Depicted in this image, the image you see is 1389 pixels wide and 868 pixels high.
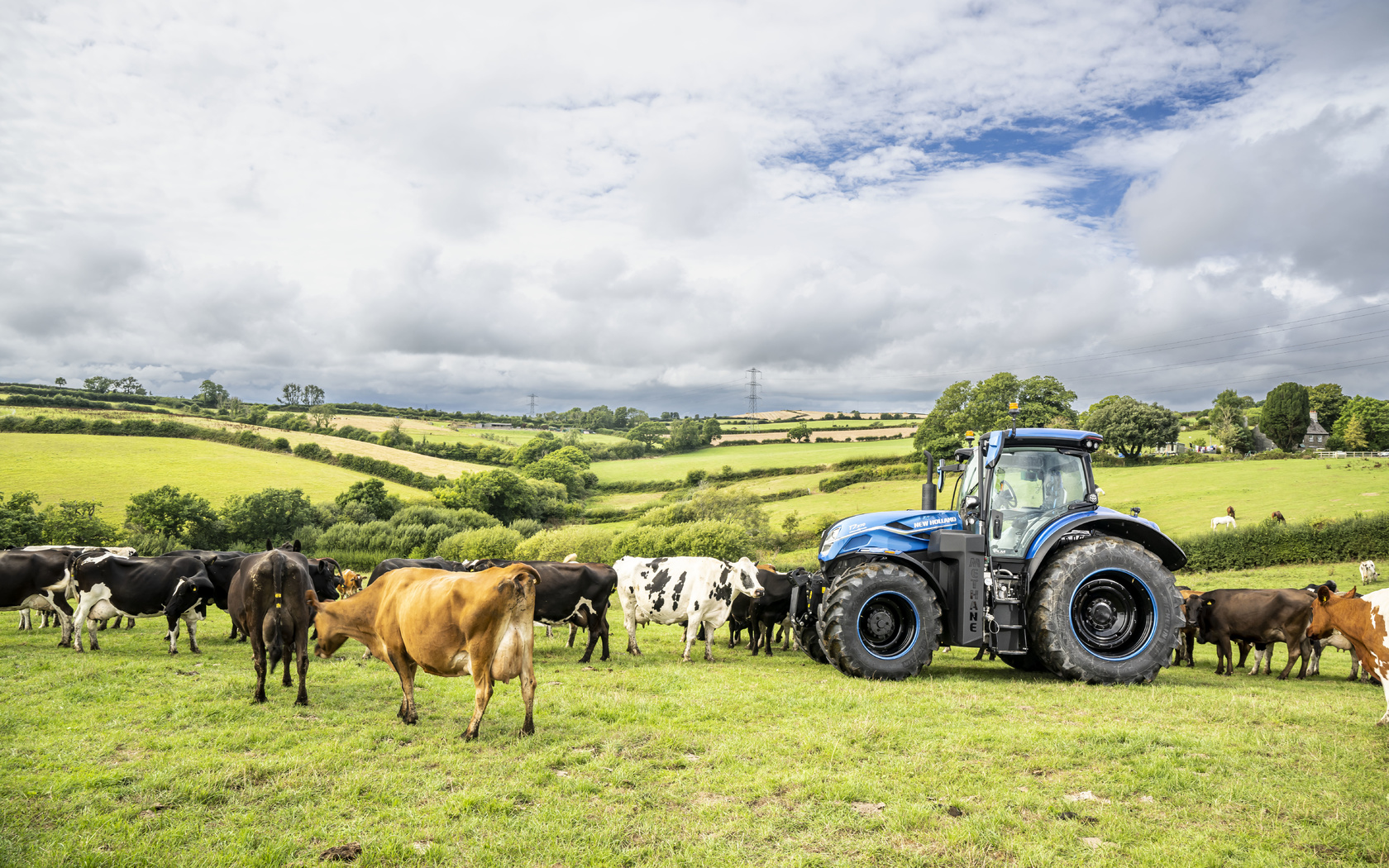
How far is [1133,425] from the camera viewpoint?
59781mm

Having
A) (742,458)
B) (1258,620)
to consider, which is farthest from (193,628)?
(742,458)

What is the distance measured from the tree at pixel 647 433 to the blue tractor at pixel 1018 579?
81.1 metres

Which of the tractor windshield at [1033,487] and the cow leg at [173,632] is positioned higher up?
the tractor windshield at [1033,487]

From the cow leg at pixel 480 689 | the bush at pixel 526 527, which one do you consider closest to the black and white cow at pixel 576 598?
the cow leg at pixel 480 689

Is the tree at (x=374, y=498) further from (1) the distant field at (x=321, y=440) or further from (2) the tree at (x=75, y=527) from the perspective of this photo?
(2) the tree at (x=75, y=527)

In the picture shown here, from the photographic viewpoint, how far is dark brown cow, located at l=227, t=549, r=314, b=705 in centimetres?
884

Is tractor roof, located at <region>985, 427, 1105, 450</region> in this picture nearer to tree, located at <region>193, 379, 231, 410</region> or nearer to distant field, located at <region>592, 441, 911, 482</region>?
distant field, located at <region>592, 441, 911, 482</region>

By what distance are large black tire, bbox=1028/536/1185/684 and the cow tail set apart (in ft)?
33.6

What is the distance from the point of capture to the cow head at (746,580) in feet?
44.9

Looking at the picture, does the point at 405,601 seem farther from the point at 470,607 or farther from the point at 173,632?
the point at 173,632

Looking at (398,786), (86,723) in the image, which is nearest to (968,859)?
(398,786)

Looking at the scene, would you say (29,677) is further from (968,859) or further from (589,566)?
(968,859)

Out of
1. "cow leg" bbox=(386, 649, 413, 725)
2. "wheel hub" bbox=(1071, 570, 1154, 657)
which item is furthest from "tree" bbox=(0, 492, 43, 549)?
"wheel hub" bbox=(1071, 570, 1154, 657)

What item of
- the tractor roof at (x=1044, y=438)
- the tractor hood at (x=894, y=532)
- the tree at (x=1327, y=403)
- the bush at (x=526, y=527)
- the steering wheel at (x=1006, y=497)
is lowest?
the bush at (x=526, y=527)
